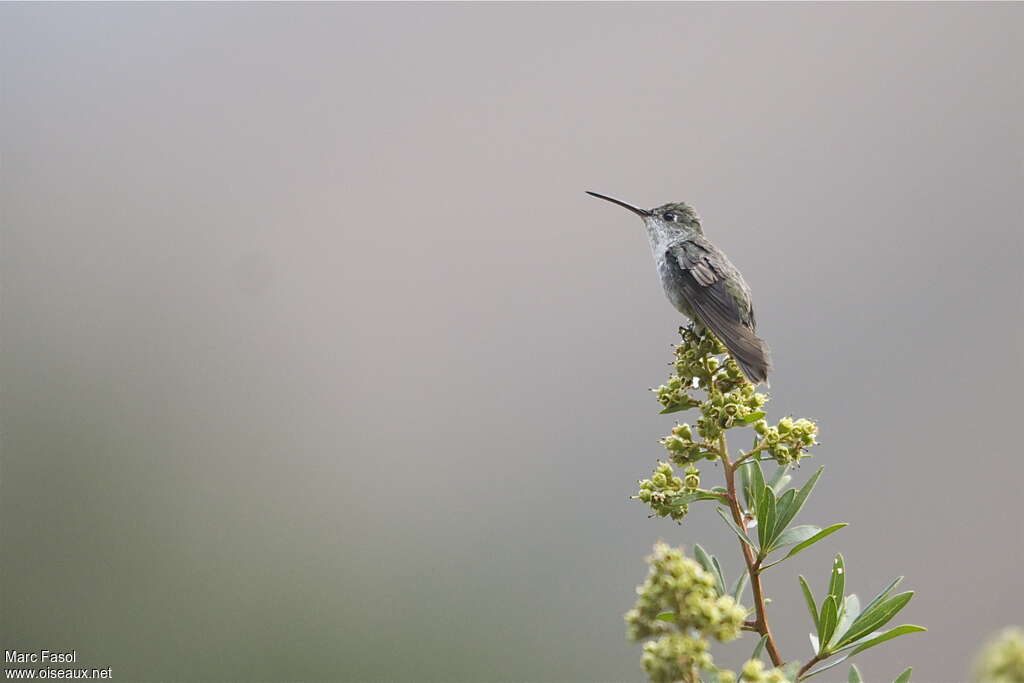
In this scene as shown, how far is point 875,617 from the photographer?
112 inches

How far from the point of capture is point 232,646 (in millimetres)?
15398

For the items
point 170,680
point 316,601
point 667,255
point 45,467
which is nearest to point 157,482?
point 45,467

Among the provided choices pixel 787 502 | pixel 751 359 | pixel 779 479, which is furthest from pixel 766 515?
pixel 751 359

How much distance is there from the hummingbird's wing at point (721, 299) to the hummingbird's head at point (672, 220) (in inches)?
16.7

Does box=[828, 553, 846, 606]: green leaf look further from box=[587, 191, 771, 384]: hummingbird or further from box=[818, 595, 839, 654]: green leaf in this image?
box=[587, 191, 771, 384]: hummingbird

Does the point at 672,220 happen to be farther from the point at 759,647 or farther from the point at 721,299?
the point at 759,647

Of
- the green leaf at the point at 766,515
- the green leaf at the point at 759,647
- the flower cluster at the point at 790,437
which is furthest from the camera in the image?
the green leaf at the point at 766,515

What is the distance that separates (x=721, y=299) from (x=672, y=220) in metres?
1.89

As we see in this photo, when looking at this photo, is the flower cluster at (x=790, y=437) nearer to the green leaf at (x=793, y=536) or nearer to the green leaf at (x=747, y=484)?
the green leaf at (x=793, y=536)

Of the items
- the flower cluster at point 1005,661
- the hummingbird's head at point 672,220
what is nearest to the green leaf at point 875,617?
the flower cluster at point 1005,661

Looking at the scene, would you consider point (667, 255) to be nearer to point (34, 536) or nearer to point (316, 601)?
point (316, 601)

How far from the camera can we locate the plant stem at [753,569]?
2.37 m

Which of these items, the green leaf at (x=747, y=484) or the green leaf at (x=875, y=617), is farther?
the green leaf at (x=747, y=484)

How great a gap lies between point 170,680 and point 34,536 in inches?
230
